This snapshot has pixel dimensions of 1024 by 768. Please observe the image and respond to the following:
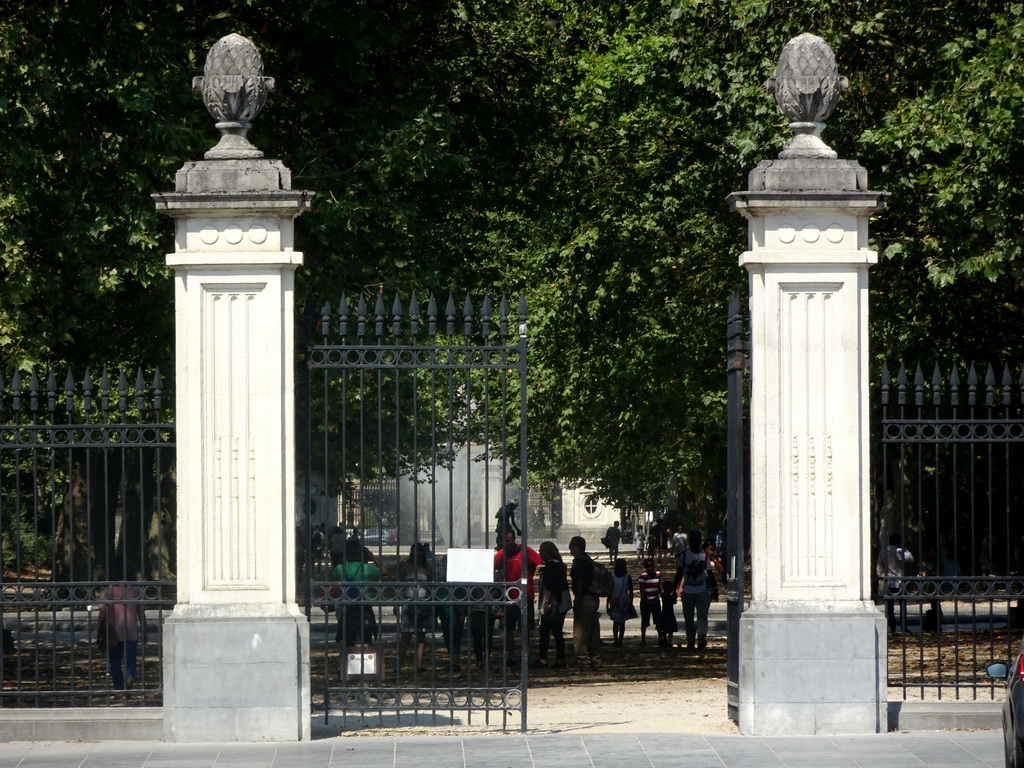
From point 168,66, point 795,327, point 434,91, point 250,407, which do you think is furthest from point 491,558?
point 434,91

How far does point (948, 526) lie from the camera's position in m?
30.4

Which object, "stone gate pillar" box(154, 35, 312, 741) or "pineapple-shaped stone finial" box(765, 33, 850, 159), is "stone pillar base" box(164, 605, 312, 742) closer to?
"stone gate pillar" box(154, 35, 312, 741)

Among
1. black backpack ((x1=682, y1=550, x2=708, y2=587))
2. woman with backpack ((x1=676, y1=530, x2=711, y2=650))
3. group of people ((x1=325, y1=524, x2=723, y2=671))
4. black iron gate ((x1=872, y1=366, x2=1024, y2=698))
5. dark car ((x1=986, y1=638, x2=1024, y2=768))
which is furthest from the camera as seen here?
black backpack ((x1=682, y1=550, x2=708, y2=587))

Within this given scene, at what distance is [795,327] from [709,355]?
44.4 ft

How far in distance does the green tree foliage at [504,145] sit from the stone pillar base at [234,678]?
4852 mm

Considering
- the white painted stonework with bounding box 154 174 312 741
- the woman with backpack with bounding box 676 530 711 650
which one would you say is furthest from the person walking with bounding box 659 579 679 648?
the white painted stonework with bounding box 154 174 312 741

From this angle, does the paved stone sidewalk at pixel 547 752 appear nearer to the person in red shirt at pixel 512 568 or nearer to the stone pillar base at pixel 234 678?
the stone pillar base at pixel 234 678

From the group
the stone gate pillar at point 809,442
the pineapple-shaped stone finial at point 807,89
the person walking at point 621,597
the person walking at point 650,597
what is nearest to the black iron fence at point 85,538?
the stone gate pillar at point 809,442

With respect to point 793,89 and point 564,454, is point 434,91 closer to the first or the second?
point 793,89

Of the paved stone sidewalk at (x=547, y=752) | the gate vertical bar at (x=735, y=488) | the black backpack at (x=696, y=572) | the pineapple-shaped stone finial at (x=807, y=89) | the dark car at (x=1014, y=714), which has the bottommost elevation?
the paved stone sidewalk at (x=547, y=752)

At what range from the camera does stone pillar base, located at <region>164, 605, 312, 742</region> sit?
10.1 metres

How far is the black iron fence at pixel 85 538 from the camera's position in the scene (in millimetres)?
10164

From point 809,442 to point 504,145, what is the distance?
8.70 meters

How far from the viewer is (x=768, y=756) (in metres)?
9.52
